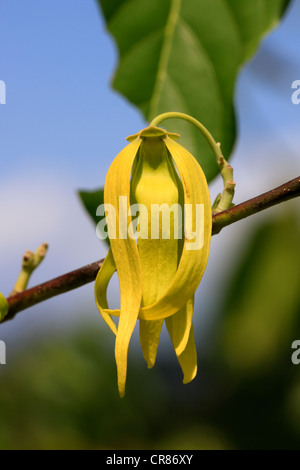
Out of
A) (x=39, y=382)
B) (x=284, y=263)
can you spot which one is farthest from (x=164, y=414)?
(x=284, y=263)

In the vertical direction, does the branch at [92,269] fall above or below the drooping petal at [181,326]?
above

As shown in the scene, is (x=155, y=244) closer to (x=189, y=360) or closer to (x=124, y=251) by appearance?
(x=124, y=251)

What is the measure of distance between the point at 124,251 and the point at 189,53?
0.47m

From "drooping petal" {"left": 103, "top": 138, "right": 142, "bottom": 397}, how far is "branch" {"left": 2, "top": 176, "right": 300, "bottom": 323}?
128 millimetres

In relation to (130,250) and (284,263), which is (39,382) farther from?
(130,250)

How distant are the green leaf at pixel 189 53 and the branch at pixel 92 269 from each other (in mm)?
150

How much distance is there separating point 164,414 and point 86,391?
2.16ft

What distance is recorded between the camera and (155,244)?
680 mm

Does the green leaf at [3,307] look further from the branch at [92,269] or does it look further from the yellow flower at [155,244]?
the yellow flower at [155,244]

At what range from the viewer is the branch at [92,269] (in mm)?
740

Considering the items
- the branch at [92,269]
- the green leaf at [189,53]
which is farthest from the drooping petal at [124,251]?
the green leaf at [189,53]

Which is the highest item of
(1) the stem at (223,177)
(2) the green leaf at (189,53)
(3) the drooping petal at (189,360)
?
(2) the green leaf at (189,53)
